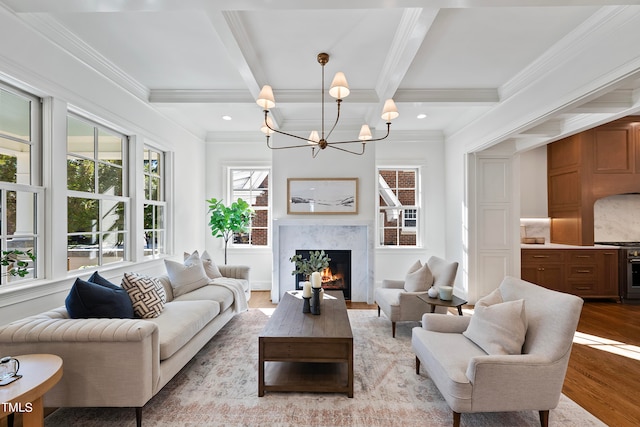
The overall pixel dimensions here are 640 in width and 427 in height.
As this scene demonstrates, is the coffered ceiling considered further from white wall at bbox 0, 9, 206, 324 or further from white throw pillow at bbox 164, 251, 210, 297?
white throw pillow at bbox 164, 251, 210, 297

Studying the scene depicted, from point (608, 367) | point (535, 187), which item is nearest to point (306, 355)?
point (608, 367)

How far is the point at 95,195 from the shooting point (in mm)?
3275

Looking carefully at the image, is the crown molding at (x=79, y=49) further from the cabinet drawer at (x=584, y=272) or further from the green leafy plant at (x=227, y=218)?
the cabinet drawer at (x=584, y=272)

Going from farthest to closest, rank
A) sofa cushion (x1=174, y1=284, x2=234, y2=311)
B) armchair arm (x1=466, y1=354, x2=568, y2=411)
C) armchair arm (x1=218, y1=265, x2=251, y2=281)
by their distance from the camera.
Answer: armchair arm (x1=218, y1=265, x2=251, y2=281)
sofa cushion (x1=174, y1=284, x2=234, y2=311)
armchair arm (x1=466, y1=354, x2=568, y2=411)

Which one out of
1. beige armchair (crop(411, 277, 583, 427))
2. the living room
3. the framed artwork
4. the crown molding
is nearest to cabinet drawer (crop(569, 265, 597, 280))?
the living room

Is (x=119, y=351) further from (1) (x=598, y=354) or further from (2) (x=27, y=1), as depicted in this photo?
(1) (x=598, y=354)

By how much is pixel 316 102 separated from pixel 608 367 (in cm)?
391

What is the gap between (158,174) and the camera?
15.1 feet

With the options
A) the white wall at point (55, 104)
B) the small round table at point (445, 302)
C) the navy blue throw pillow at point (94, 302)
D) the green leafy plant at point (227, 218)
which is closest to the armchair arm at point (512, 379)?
the small round table at point (445, 302)

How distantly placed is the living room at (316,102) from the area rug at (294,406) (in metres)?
1.20

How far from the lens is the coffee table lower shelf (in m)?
2.41

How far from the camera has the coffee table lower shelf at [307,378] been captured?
2408mm

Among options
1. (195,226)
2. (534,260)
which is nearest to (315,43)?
(195,226)

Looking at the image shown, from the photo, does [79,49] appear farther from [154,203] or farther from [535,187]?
[535,187]
